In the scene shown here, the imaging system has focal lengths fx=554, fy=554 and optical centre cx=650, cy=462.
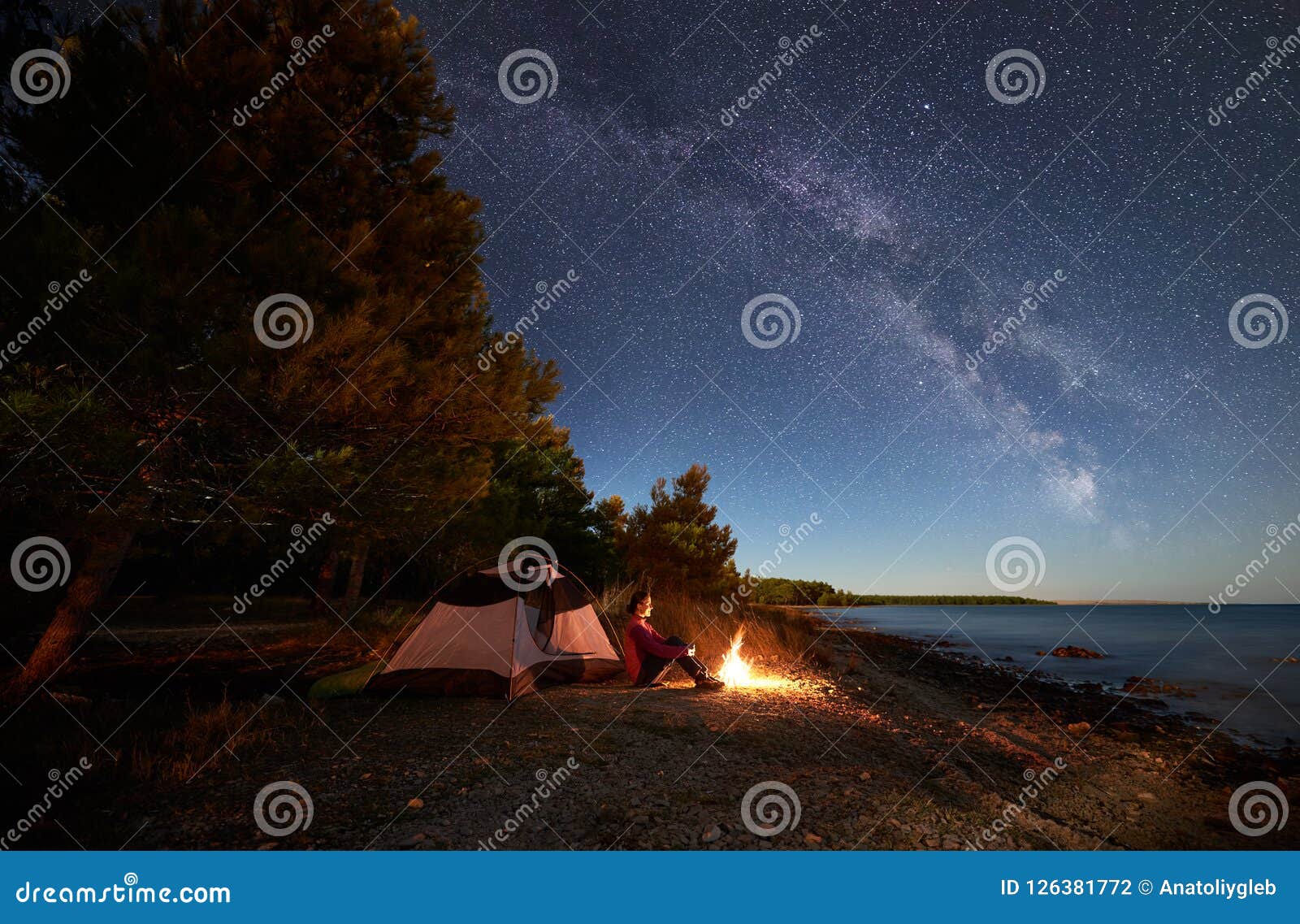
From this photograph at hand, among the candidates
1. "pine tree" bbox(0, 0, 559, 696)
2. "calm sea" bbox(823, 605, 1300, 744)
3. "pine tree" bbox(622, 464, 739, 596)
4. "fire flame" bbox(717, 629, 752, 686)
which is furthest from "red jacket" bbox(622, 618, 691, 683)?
"pine tree" bbox(622, 464, 739, 596)

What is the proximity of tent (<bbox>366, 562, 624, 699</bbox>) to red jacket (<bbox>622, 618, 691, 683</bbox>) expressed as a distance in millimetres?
891

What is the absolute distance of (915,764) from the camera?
17.1ft

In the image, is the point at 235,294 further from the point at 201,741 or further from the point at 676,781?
the point at 676,781

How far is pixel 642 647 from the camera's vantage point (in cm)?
798

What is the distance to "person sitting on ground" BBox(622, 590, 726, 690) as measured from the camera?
25.6 ft

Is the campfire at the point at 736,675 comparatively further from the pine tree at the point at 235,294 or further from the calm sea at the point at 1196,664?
the calm sea at the point at 1196,664

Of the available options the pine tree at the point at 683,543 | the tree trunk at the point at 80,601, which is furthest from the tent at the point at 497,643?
the pine tree at the point at 683,543

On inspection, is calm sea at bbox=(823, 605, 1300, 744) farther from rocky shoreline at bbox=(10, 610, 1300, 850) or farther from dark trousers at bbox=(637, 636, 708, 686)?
dark trousers at bbox=(637, 636, 708, 686)

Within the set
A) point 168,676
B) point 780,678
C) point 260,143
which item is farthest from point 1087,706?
point 260,143

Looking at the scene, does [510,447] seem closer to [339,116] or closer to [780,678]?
[339,116]

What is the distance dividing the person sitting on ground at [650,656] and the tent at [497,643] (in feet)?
3.19

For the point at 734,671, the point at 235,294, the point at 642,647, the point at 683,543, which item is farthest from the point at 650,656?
the point at 683,543

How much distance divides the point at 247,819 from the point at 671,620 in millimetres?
9722

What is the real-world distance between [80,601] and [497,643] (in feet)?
16.9
